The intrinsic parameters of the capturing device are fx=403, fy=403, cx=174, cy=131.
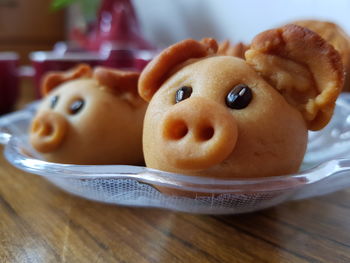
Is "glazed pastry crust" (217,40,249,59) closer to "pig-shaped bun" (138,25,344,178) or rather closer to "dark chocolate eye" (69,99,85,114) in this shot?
"pig-shaped bun" (138,25,344,178)

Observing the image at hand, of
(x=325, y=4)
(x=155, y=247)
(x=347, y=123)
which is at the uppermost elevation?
(x=325, y=4)

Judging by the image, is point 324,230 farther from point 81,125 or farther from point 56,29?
point 56,29

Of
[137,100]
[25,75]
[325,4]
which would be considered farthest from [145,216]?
[25,75]

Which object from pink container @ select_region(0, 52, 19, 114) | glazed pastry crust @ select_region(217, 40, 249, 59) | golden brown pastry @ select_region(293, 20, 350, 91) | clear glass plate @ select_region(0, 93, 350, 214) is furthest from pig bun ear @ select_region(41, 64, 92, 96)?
pink container @ select_region(0, 52, 19, 114)

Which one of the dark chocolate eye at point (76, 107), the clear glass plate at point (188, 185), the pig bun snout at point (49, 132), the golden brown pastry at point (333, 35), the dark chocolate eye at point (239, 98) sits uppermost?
the golden brown pastry at point (333, 35)

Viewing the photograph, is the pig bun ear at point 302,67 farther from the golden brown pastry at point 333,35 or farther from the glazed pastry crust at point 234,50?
the golden brown pastry at point 333,35

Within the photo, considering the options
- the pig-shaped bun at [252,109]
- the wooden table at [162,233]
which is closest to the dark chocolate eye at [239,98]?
the pig-shaped bun at [252,109]
